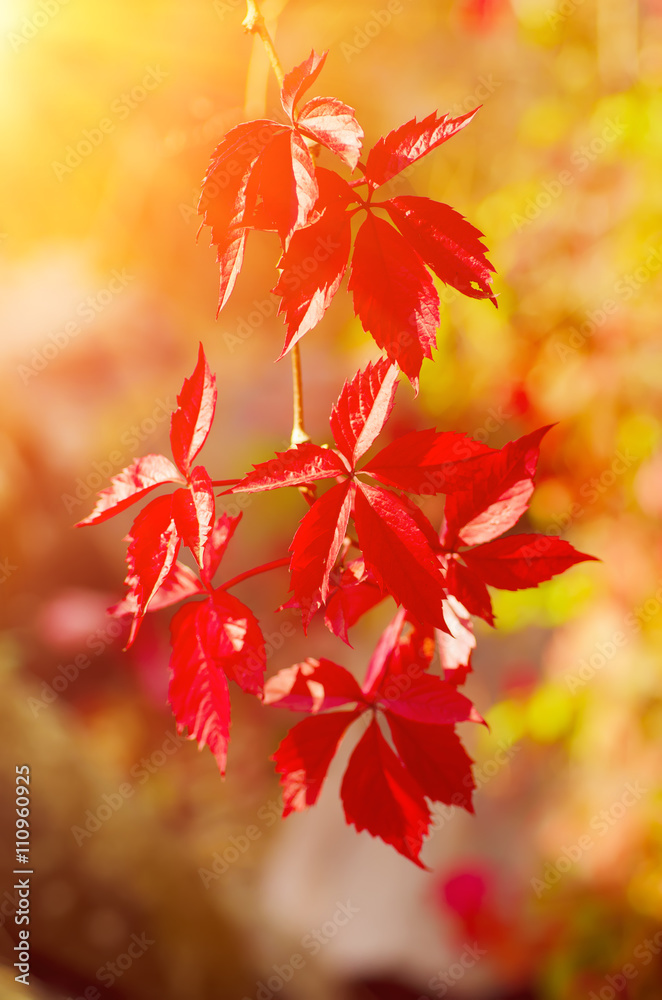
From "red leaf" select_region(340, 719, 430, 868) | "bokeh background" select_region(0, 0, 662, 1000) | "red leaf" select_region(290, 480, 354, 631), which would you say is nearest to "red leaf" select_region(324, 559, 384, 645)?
"red leaf" select_region(290, 480, 354, 631)

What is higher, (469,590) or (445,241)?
(445,241)

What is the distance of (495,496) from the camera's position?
0.55m

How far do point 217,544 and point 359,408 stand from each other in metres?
0.17

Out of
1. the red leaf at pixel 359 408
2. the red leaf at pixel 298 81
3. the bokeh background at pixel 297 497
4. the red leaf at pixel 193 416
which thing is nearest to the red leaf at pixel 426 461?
the red leaf at pixel 359 408

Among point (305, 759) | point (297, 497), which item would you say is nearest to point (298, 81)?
point (305, 759)

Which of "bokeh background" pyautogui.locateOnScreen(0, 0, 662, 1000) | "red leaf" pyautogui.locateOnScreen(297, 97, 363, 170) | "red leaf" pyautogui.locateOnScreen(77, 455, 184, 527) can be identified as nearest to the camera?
"red leaf" pyautogui.locateOnScreen(297, 97, 363, 170)

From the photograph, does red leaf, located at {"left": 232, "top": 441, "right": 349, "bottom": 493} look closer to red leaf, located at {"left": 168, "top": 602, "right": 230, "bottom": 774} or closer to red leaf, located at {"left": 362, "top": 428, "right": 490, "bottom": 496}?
red leaf, located at {"left": 362, "top": 428, "right": 490, "bottom": 496}

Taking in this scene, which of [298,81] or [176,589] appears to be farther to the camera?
[176,589]

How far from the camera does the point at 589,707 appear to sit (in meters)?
1.66

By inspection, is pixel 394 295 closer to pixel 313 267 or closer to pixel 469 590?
pixel 313 267

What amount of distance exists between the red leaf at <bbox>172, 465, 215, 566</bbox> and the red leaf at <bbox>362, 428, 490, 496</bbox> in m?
0.11

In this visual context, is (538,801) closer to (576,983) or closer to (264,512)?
(576,983)

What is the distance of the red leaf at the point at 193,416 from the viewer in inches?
20.5

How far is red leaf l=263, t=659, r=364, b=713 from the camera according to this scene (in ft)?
1.87
